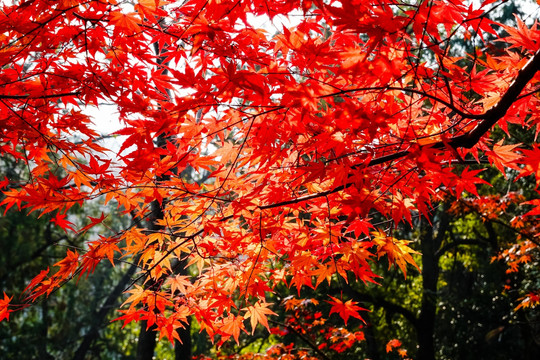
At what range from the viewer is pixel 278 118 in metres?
1.58

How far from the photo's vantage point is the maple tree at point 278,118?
1.42 meters

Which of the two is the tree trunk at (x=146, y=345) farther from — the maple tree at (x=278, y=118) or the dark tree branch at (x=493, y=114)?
the dark tree branch at (x=493, y=114)

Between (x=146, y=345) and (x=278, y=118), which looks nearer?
(x=278, y=118)

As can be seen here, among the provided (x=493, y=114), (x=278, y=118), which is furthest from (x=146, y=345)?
(x=493, y=114)

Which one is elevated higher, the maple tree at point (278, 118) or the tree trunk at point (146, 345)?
the maple tree at point (278, 118)

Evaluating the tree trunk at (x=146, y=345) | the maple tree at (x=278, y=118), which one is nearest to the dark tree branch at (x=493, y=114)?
the maple tree at (x=278, y=118)

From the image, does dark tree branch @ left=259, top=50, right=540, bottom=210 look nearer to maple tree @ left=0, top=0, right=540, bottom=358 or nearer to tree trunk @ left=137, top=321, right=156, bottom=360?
maple tree @ left=0, top=0, right=540, bottom=358

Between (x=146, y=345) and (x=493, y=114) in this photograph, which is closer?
(x=493, y=114)

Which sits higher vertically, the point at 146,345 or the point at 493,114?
the point at 493,114

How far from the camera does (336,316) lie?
7.78 m

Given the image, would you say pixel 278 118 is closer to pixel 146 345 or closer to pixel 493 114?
pixel 493 114

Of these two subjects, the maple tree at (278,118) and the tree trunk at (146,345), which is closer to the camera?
the maple tree at (278,118)

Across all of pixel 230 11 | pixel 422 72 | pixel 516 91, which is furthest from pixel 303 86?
pixel 516 91

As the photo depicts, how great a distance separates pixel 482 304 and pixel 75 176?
909 centimetres
